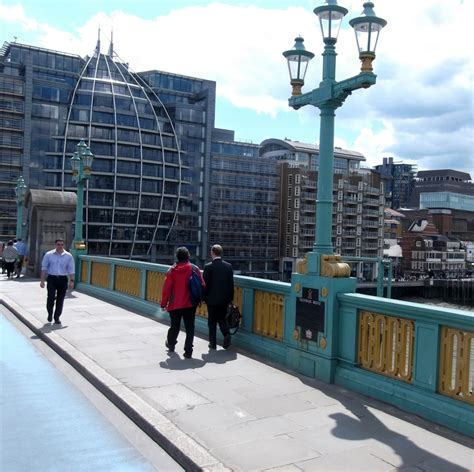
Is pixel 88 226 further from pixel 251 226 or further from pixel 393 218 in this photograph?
pixel 393 218

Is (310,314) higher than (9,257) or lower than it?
higher

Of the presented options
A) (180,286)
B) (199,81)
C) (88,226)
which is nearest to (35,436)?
(180,286)

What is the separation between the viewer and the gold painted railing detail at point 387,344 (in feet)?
17.8

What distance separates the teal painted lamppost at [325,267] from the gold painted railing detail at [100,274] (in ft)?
30.0

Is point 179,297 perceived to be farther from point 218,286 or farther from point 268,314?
point 268,314

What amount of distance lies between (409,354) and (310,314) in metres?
1.50

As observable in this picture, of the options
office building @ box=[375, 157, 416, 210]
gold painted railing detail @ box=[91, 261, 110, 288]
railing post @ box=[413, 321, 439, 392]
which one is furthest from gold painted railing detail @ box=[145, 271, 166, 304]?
office building @ box=[375, 157, 416, 210]

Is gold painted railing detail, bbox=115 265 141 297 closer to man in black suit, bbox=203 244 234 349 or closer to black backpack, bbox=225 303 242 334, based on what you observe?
black backpack, bbox=225 303 242 334

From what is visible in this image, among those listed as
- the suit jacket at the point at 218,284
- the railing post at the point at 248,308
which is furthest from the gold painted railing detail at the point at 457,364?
the railing post at the point at 248,308

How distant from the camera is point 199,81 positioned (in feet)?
345

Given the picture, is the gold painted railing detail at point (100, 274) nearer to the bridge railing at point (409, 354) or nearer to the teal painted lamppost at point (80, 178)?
the teal painted lamppost at point (80, 178)

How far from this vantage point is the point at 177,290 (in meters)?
7.64

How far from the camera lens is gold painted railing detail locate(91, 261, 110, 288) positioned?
15203 millimetres

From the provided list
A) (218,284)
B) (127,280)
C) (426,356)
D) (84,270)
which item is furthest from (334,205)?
(426,356)
